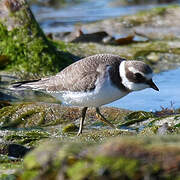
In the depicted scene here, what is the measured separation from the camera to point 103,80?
20.8ft

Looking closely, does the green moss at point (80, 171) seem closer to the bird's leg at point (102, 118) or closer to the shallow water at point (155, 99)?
the bird's leg at point (102, 118)

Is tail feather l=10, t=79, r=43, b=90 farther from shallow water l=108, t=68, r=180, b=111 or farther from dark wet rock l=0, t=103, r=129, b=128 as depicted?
Answer: shallow water l=108, t=68, r=180, b=111

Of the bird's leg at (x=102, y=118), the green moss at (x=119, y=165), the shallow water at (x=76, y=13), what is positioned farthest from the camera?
the shallow water at (x=76, y=13)

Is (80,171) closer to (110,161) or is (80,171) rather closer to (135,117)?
(110,161)

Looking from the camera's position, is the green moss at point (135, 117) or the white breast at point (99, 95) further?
the green moss at point (135, 117)

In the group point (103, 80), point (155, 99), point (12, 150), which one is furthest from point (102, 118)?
point (12, 150)

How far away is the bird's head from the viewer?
6344mm

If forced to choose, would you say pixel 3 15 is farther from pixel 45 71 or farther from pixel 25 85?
pixel 25 85

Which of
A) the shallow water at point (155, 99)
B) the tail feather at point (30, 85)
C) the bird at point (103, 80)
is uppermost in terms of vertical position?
the bird at point (103, 80)

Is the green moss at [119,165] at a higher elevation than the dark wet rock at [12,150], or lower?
higher

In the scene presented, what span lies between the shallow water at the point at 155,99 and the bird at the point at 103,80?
1.48 metres

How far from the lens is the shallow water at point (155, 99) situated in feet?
27.5

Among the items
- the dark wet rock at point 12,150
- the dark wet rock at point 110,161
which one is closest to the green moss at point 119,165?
the dark wet rock at point 110,161

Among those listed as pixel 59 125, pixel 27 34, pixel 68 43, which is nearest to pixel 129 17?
pixel 68 43
